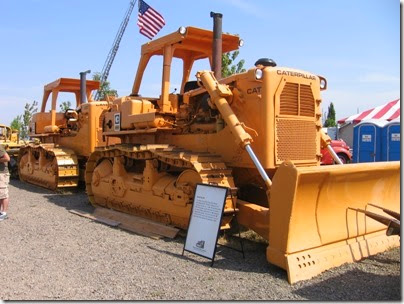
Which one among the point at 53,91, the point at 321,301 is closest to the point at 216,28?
the point at 321,301

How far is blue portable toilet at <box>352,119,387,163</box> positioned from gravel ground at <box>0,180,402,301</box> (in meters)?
9.90

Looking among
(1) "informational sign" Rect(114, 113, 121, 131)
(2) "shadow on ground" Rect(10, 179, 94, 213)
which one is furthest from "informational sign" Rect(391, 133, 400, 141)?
(2) "shadow on ground" Rect(10, 179, 94, 213)

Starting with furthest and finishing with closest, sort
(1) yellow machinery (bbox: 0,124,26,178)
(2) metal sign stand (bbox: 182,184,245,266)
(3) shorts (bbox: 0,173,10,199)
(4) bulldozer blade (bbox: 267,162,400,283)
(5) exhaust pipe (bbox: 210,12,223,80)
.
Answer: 1. (1) yellow machinery (bbox: 0,124,26,178)
2. (3) shorts (bbox: 0,173,10,199)
3. (5) exhaust pipe (bbox: 210,12,223,80)
4. (2) metal sign stand (bbox: 182,184,245,266)
5. (4) bulldozer blade (bbox: 267,162,400,283)

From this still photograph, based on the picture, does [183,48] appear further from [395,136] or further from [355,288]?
[395,136]

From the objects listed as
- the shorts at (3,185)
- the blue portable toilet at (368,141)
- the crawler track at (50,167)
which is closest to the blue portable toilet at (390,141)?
the blue portable toilet at (368,141)

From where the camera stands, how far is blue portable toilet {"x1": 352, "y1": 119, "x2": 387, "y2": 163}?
14.8 m

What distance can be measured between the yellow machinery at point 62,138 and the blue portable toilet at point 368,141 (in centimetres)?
899

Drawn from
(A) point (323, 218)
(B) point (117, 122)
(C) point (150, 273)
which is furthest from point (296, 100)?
(B) point (117, 122)

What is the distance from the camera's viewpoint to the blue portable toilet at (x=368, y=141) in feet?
48.6

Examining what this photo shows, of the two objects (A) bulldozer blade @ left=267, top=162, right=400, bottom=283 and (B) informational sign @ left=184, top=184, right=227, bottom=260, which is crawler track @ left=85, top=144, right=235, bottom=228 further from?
(A) bulldozer blade @ left=267, top=162, right=400, bottom=283

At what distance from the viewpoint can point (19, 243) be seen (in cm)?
587

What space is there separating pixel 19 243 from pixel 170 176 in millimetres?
2381

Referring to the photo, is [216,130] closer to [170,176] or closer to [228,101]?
[228,101]

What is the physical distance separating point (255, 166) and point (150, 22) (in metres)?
5.80
